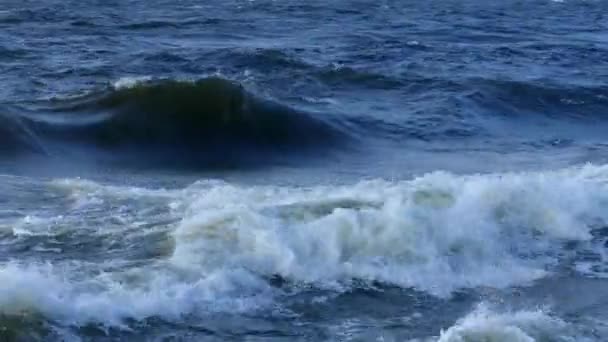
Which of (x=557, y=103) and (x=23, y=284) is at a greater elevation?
(x=23, y=284)

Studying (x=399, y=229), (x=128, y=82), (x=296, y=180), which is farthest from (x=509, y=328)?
(x=128, y=82)

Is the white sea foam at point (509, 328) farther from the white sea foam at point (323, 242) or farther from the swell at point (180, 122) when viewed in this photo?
the swell at point (180, 122)

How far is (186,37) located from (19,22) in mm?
3931

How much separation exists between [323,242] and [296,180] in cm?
387

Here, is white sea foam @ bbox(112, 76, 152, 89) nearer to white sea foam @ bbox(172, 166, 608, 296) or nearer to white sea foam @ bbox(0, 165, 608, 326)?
white sea foam @ bbox(0, 165, 608, 326)

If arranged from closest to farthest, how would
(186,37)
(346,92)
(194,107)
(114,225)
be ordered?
(114,225) < (194,107) < (346,92) < (186,37)

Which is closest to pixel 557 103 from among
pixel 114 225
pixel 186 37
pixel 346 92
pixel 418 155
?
pixel 346 92

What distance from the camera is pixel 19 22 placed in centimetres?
2806

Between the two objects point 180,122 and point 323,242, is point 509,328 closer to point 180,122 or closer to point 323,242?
point 323,242

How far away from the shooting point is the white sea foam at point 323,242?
1021 centimetres

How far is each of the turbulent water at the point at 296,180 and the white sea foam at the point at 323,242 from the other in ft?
0.10

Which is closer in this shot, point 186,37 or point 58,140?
point 58,140

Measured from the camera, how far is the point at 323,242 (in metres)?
12.0

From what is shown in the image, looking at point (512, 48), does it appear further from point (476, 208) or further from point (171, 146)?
point (476, 208)
